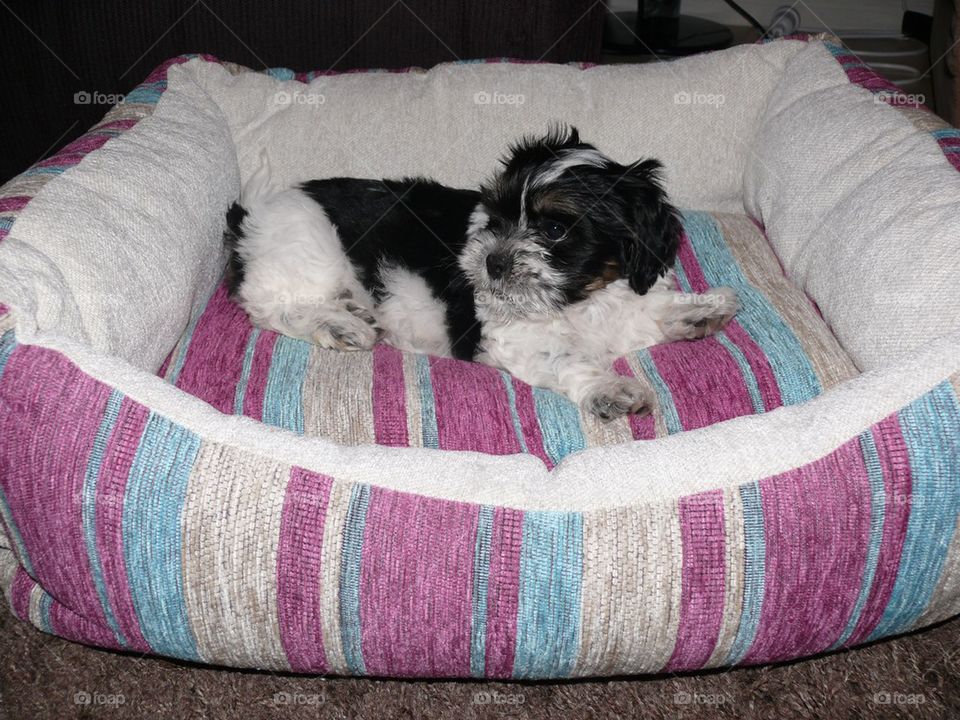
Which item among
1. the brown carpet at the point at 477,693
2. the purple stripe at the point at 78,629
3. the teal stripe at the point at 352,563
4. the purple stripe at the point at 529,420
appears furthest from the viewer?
the purple stripe at the point at 529,420

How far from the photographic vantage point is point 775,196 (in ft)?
10.7

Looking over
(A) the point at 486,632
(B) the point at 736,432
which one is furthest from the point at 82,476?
(B) the point at 736,432

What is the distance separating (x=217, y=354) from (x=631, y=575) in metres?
1.58

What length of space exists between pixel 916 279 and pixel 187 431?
1957 millimetres

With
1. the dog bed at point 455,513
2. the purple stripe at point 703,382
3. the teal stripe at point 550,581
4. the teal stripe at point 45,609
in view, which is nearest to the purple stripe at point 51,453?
the dog bed at point 455,513

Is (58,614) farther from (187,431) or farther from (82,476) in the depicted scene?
(187,431)

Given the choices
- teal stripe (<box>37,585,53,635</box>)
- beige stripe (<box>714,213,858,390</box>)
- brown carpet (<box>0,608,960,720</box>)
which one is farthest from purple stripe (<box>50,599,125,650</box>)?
beige stripe (<box>714,213,858,390</box>)

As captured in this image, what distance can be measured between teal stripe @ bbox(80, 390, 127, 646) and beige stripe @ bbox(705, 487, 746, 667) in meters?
1.39

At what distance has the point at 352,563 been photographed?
1.89 metres

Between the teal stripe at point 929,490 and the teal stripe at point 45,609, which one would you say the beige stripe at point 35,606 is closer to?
the teal stripe at point 45,609

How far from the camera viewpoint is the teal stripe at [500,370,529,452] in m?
2.38

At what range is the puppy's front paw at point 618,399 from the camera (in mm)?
2441

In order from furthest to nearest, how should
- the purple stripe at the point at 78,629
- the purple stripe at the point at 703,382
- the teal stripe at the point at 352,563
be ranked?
the purple stripe at the point at 703,382, the purple stripe at the point at 78,629, the teal stripe at the point at 352,563

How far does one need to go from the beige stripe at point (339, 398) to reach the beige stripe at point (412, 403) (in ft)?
0.35
